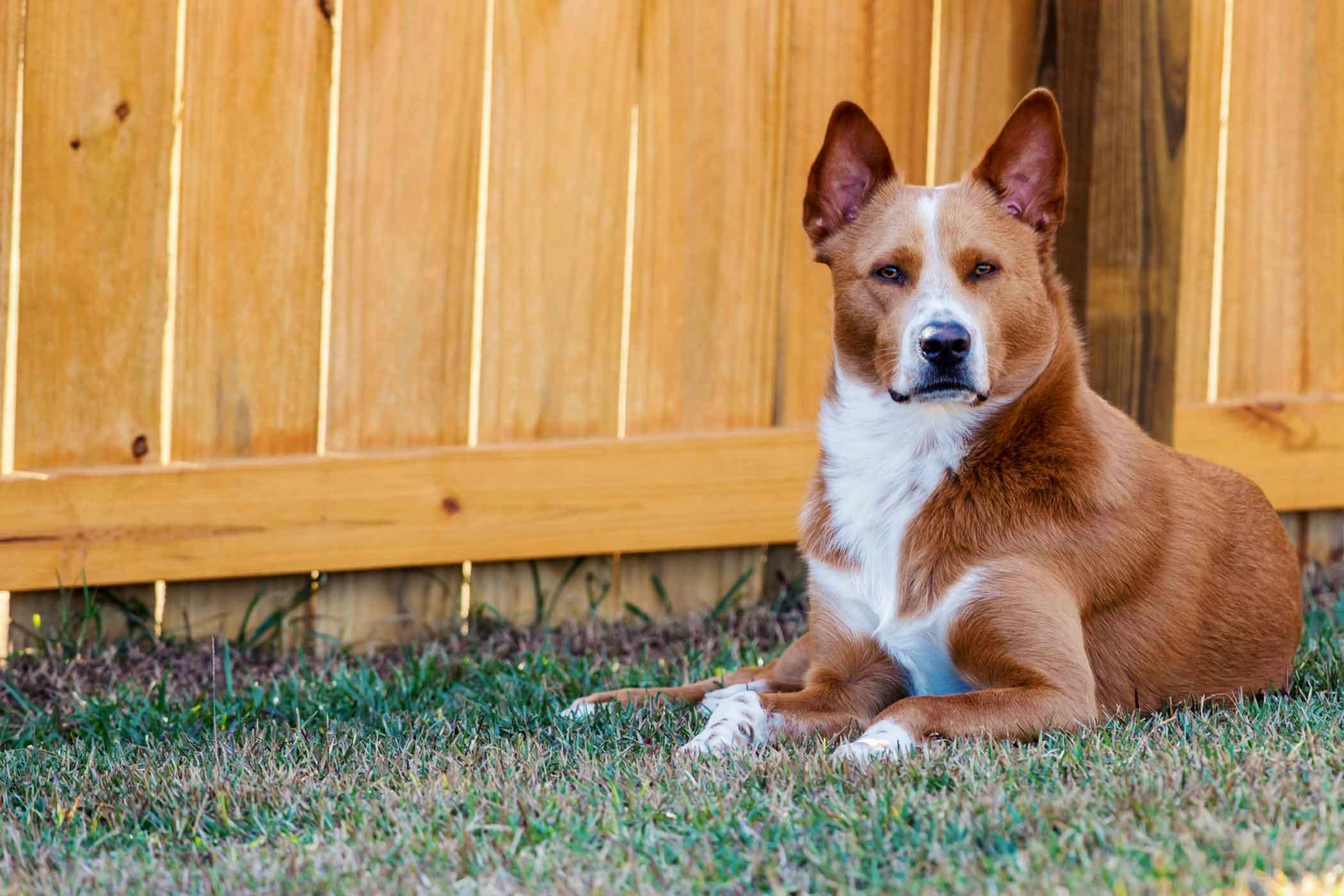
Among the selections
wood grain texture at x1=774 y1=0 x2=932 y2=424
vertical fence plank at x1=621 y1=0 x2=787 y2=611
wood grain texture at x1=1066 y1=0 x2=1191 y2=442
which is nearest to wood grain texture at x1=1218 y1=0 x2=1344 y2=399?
wood grain texture at x1=1066 y1=0 x2=1191 y2=442

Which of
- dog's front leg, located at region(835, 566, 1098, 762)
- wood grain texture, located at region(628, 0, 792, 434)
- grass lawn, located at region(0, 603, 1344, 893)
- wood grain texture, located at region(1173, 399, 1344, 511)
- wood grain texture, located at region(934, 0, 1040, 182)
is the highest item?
wood grain texture, located at region(934, 0, 1040, 182)

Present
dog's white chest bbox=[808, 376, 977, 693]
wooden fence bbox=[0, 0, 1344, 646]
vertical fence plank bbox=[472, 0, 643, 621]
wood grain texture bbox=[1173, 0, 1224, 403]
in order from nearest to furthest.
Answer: dog's white chest bbox=[808, 376, 977, 693] < wooden fence bbox=[0, 0, 1344, 646] < vertical fence plank bbox=[472, 0, 643, 621] < wood grain texture bbox=[1173, 0, 1224, 403]

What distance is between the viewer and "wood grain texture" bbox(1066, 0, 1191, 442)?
411 centimetres

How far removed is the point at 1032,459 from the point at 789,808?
1.12 metres

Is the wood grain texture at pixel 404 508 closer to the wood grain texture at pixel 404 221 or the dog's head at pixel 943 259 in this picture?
the wood grain texture at pixel 404 221

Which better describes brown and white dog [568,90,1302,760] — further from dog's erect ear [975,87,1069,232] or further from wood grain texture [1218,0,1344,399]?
wood grain texture [1218,0,1344,399]

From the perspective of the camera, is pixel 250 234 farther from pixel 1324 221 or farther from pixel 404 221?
pixel 1324 221

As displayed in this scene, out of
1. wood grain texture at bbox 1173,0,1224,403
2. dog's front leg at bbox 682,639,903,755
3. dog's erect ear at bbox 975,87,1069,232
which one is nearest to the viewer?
dog's front leg at bbox 682,639,903,755

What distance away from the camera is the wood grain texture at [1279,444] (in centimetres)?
471

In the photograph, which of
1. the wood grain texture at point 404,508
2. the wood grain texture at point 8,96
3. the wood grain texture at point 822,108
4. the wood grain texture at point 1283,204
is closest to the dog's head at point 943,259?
the wood grain texture at point 822,108

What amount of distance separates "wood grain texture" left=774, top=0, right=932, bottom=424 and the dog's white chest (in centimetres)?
104

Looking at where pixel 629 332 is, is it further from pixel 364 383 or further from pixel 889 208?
pixel 889 208

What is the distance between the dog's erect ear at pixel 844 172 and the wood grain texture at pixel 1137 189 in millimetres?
938

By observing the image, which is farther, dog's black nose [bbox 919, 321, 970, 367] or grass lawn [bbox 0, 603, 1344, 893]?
dog's black nose [bbox 919, 321, 970, 367]
